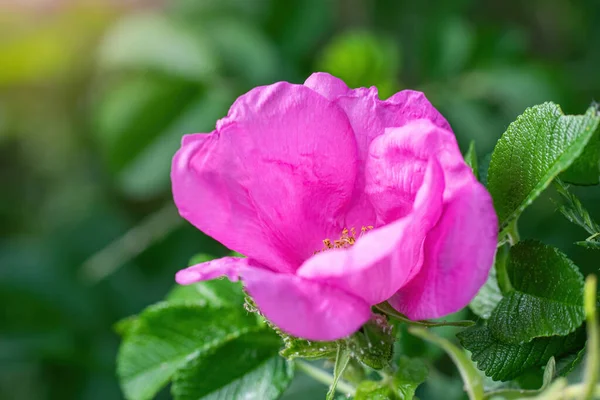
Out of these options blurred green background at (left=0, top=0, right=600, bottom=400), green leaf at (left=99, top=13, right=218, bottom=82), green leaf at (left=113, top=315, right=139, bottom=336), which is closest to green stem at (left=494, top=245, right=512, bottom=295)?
green leaf at (left=113, top=315, right=139, bottom=336)

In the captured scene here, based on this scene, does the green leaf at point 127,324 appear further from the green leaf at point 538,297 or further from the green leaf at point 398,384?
the green leaf at point 538,297

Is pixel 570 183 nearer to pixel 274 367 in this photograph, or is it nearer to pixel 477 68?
pixel 274 367

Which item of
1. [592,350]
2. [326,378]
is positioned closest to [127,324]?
[326,378]

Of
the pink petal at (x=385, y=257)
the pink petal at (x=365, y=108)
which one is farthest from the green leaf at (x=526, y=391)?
the pink petal at (x=365, y=108)

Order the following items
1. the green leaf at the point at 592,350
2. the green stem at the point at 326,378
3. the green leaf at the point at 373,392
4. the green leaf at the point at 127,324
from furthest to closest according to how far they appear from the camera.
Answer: the green leaf at the point at 127,324 → the green stem at the point at 326,378 → the green leaf at the point at 373,392 → the green leaf at the point at 592,350

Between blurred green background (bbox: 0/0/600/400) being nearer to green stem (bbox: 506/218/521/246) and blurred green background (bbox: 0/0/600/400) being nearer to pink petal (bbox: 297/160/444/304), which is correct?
green stem (bbox: 506/218/521/246)

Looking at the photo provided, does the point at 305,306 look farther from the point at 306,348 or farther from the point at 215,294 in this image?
the point at 215,294

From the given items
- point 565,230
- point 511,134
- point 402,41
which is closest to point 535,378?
point 511,134
